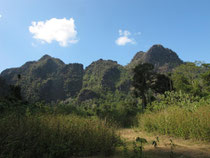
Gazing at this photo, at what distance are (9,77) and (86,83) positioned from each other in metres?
67.8

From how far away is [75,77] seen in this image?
5007 inches

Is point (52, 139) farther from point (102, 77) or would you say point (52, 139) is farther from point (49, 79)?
point (49, 79)

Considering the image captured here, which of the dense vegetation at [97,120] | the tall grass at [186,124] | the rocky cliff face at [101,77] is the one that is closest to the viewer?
the dense vegetation at [97,120]

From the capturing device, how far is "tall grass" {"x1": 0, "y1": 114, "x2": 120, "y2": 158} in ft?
9.57

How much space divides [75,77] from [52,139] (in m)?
126

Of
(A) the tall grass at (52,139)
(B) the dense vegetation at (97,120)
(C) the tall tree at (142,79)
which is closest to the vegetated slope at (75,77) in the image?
(C) the tall tree at (142,79)

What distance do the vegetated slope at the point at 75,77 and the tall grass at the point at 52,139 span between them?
270ft

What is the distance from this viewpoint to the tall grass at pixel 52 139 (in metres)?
2.92

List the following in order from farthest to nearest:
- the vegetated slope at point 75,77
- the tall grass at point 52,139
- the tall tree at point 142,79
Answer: the vegetated slope at point 75,77
the tall tree at point 142,79
the tall grass at point 52,139

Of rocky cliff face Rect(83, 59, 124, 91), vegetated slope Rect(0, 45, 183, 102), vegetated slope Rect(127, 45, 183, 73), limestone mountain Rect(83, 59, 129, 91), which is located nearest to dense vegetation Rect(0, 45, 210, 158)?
vegetated slope Rect(0, 45, 183, 102)

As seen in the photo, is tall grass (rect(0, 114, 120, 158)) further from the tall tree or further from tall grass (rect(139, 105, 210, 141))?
the tall tree

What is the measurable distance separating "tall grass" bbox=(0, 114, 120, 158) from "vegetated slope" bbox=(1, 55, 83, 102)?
101 metres

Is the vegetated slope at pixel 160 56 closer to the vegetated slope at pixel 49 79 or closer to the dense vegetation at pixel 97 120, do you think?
the vegetated slope at pixel 49 79

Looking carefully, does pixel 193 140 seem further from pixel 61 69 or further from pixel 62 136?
pixel 61 69
